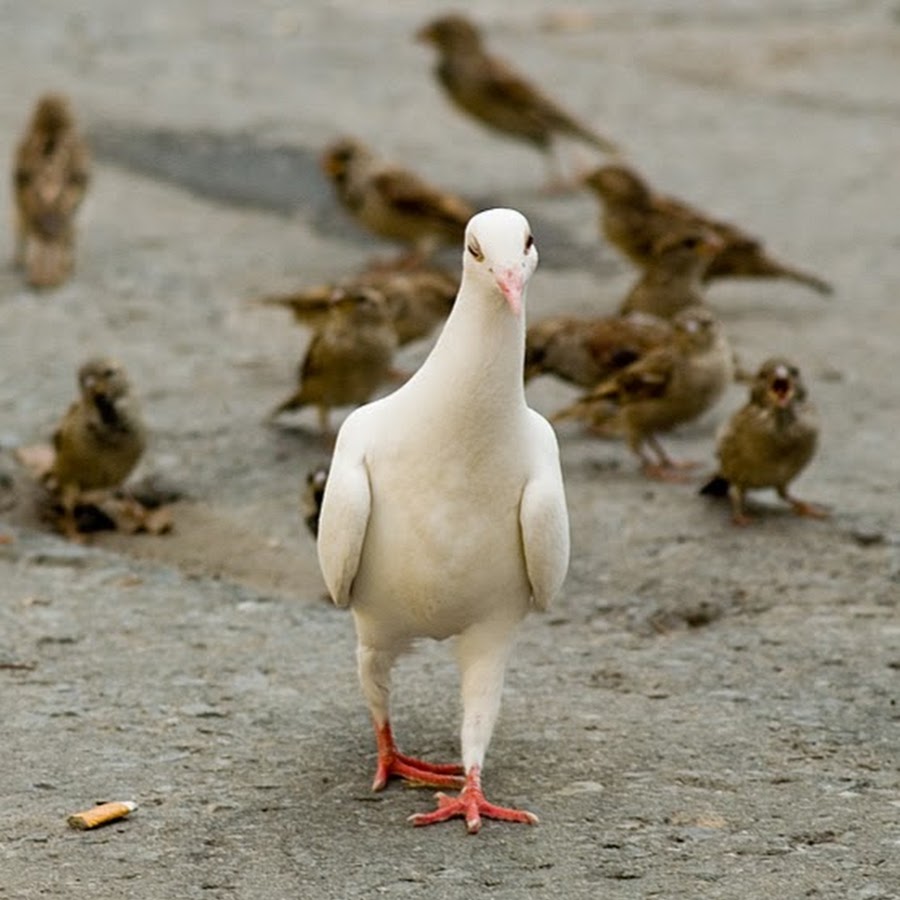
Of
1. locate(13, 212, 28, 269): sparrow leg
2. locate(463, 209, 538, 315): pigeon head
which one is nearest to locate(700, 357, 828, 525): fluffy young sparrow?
locate(463, 209, 538, 315): pigeon head

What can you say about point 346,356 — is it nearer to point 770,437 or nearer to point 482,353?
point 770,437

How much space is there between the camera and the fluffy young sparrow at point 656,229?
10.6 meters

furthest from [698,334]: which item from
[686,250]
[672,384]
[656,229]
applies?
[656,229]

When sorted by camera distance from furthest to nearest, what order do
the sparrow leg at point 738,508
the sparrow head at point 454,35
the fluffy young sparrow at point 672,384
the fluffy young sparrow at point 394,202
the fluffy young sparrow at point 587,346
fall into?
the sparrow head at point 454,35 < the fluffy young sparrow at point 394,202 < the fluffy young sparrow at point 587,346 < the fluffy young sparrow at point 672,384 < the sparrow leg at point 738,508

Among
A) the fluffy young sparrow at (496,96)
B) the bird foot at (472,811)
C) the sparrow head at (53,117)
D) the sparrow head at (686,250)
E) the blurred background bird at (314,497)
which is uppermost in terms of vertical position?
the fluffy young sparrow at (496,96)

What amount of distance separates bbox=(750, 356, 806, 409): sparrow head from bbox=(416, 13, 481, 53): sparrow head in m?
6.05

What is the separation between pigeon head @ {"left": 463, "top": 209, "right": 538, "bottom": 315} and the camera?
4.91 metres

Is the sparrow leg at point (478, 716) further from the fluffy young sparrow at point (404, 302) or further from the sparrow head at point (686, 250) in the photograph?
the sparrow head at point (686, 250)

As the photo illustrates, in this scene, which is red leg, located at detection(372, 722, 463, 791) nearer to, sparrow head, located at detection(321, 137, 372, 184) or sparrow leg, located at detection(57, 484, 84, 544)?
sparrow leg, located at detection(57, 484, 84, 544)

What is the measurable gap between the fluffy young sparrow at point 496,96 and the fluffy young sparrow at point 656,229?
204cm

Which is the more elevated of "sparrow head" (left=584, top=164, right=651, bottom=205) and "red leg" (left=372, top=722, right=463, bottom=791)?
"sparrow head" (left=584, top=164, right=651, bottom=205)

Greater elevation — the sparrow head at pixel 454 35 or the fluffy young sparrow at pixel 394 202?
the sparrow head at pixel 454 35

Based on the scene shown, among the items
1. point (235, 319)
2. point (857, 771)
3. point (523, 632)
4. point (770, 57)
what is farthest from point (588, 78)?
point (857, 771)

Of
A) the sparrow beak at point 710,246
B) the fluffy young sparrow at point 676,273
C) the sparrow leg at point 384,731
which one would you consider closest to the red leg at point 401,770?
the sparrow leg at point 384,731
